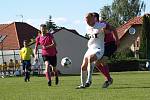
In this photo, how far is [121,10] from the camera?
110 m

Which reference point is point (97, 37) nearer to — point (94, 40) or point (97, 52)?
point (94, 40)

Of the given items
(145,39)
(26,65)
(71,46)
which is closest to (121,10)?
(145,39)

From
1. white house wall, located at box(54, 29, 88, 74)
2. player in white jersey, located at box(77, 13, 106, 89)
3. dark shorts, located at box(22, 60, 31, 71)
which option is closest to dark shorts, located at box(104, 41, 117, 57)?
player in white jersey, located at box(77, 13, 106, 89)

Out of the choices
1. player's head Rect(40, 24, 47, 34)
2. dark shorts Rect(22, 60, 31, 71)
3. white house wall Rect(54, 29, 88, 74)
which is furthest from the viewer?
white house wall Rect(54, 29, 88, 74)

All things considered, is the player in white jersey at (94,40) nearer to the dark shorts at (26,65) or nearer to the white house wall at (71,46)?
the dark shorts at (26,65)

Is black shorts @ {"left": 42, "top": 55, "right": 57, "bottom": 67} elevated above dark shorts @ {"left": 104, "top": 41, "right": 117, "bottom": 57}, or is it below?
below

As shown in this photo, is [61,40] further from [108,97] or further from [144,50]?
[108,97]

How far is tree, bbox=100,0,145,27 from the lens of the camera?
110062mm

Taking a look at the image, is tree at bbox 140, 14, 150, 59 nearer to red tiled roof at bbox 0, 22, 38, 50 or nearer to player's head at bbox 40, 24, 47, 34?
red tiled roof at bbox 0, 22, 38, 50

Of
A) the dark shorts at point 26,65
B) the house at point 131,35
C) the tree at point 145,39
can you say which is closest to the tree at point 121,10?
the house at point 131,35

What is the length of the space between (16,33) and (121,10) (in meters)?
41.3

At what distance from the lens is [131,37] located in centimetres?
9138

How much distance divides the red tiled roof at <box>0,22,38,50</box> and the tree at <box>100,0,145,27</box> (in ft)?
117


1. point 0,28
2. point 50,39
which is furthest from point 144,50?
point 50,39
